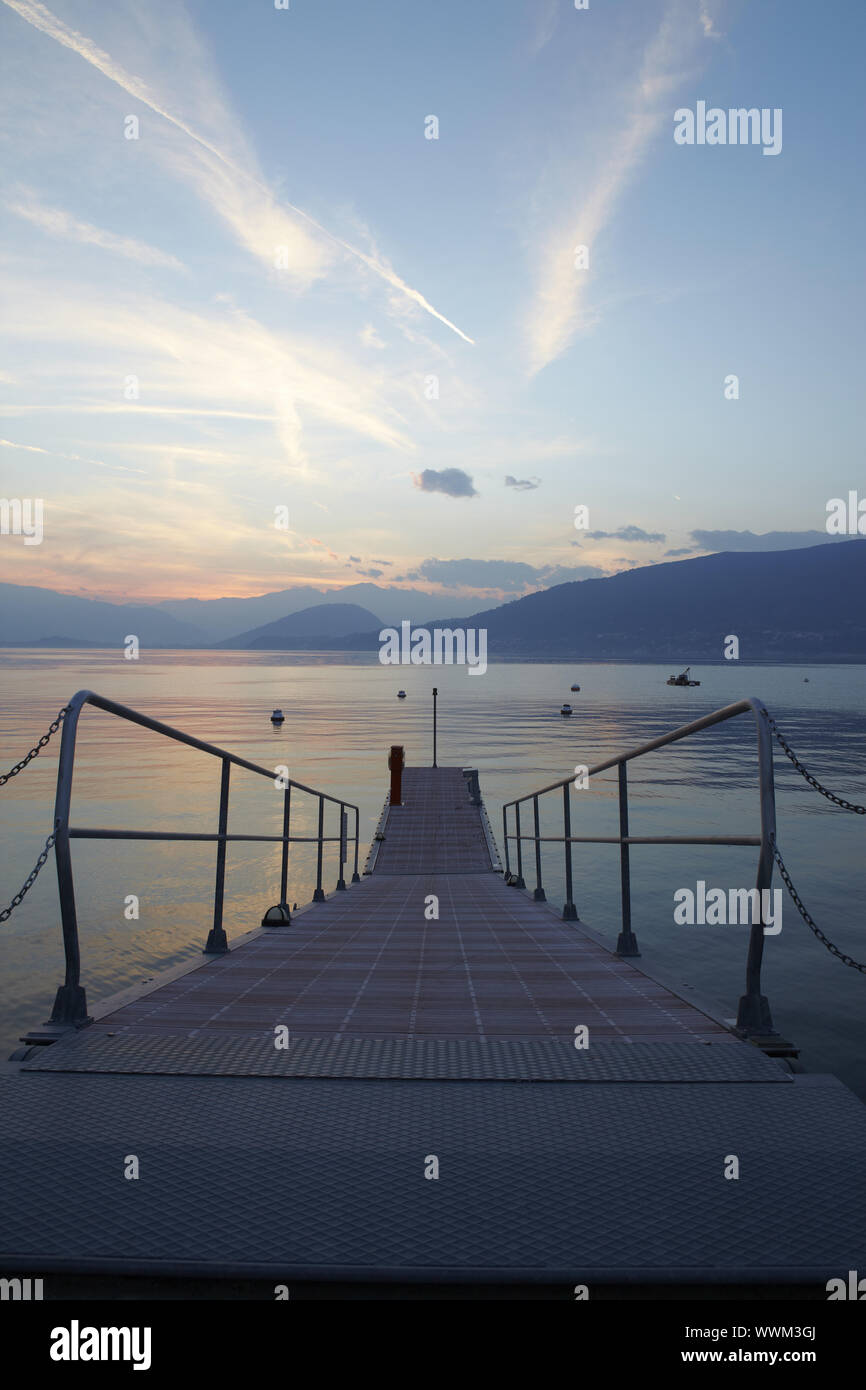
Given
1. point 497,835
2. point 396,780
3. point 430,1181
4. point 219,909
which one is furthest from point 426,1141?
point 497,835

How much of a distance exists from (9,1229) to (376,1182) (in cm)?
81

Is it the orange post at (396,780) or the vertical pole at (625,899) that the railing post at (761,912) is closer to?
the vertical pole at (625,899)

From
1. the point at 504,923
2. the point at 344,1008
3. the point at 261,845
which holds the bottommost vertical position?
the point at 261,845

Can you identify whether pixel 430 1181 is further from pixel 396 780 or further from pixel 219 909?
pixel 396 780

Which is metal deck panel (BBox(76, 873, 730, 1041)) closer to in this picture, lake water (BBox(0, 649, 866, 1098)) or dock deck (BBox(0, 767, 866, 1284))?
dock deck (BBox(0, 767, 866, 1284))

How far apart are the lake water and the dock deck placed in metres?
0.90

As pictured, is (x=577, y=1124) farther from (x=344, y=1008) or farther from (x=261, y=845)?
(x=261, y=845)

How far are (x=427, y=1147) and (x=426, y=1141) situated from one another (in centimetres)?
4

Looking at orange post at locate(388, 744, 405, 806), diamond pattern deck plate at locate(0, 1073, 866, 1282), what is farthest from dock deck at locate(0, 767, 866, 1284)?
orange post at locate(388, 744, 405, 806)

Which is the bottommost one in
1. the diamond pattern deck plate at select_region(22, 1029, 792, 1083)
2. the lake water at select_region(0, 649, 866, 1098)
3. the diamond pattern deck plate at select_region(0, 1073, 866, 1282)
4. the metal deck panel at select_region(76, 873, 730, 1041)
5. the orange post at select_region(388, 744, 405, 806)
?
the lake water at select_region(0, 649, 866, 1098)

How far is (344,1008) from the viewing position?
11.6 feet

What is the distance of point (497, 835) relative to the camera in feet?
84.6

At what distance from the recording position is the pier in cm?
173

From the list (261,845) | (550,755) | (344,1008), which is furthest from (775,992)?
(550,755)
